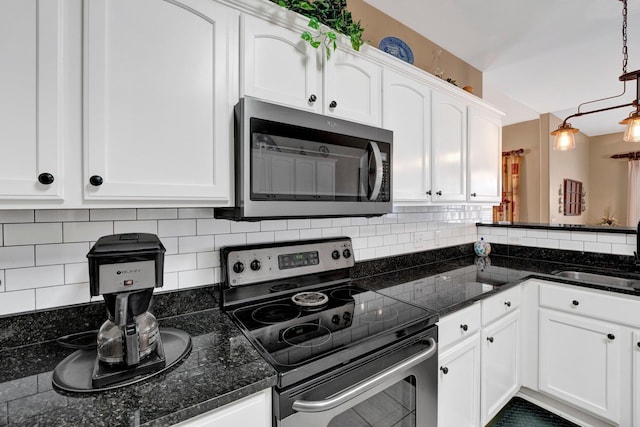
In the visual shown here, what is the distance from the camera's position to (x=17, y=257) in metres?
0.97

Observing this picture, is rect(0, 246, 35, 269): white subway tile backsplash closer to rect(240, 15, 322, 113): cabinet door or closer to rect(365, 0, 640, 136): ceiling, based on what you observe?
rect(240, 15, 322, 113): cabinet door

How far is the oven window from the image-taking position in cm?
100

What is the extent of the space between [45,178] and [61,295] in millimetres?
504

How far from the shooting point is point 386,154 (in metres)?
1.46

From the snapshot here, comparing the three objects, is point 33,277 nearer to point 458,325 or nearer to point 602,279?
point 458,325

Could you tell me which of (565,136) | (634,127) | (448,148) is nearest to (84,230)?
(448,148)

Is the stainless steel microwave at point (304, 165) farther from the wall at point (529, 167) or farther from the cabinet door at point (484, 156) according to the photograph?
the wall at point (529, 167)

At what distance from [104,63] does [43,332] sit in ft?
2.95

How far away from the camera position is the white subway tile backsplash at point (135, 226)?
3.68 ft

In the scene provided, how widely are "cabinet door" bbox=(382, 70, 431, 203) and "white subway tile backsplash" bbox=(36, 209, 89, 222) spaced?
1.35 meters

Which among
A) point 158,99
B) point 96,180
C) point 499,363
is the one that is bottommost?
point 499,363

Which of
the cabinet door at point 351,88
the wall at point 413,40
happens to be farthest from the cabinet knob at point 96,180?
the wall at point 413,40

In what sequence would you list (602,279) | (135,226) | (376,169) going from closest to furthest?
(135,226) → (376,169) → (602,279)

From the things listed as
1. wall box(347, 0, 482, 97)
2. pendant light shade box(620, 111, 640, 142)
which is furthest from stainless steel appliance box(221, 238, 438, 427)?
pendant light shade box(620, 111, 640, 142)
